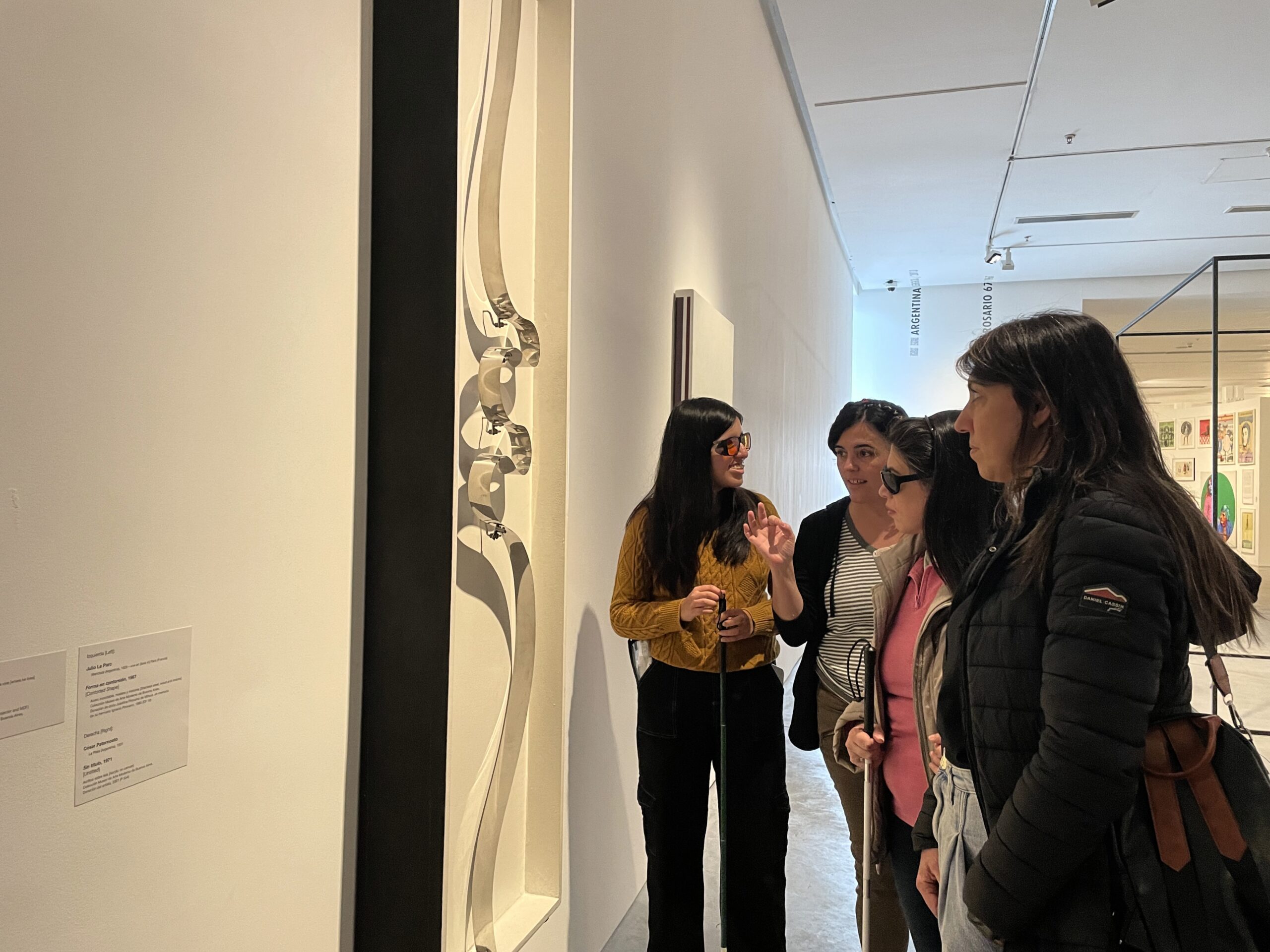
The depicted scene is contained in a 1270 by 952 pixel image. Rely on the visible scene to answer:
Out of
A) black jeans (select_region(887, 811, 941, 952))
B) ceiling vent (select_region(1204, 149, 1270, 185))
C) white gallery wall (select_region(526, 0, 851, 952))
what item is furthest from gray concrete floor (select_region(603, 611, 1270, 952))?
ceiling vent (select_region(1204, 149, 1270, 185))

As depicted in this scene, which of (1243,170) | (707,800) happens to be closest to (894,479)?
(707,800)

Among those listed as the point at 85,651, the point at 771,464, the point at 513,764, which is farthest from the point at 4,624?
the point at 771,464

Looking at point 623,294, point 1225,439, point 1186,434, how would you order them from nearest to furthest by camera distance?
point 623,294 < point 1225,439 < point 1186,434

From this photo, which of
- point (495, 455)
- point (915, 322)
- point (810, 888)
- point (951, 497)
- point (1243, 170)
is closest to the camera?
point (495, 455)

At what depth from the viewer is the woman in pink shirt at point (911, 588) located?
1.64m

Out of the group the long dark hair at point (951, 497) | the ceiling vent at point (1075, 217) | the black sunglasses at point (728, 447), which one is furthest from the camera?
the ceiling vent at point (1075, 217)

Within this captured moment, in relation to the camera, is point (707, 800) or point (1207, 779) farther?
point (707, 800)

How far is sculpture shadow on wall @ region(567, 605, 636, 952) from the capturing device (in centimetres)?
212

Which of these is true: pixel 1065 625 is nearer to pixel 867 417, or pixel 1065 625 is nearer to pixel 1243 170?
pixel 867 417

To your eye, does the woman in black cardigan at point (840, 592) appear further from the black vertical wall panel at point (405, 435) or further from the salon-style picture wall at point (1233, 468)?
the salon-style picture wall at point (1233, 468)

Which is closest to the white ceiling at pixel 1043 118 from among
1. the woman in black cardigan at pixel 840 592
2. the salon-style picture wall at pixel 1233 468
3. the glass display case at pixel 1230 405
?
the glass display case at pixel 1230 405

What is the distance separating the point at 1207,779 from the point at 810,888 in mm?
1932

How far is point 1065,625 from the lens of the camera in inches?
41.5

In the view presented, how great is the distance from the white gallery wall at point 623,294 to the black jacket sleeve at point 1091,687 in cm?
96
